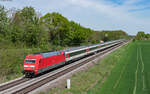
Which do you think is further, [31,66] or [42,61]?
[42,61]

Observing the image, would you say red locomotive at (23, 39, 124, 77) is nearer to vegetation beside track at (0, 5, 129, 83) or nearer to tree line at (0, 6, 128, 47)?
vegetation beside track at (0, 5, 129, 83)

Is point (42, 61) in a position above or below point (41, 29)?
below

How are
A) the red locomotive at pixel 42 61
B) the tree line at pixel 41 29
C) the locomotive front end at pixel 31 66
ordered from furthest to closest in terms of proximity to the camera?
the tree line at pixel 41 29
the red locomotive at pixel 42 61
the locomotive front end at pixel 31 66

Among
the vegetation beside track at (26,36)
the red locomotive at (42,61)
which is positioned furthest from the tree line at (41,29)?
the red locomotive at (42,61)

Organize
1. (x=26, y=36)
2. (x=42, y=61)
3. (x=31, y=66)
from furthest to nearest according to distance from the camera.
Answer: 1. (x=26, y=36)
2. (x=42, y=61)
3. (x=31, y=66)

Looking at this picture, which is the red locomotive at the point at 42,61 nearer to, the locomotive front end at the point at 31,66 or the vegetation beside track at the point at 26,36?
the locomotive front end at the point at 31,66

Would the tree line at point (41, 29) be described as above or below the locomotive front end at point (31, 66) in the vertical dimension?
above

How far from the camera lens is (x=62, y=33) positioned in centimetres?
7056

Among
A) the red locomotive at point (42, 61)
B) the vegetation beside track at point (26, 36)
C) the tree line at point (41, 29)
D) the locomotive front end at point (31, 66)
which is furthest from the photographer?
the tree line at point (41, 29)

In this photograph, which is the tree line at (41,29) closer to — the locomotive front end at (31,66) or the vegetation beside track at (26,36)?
the vegetation beside track at (26,36)

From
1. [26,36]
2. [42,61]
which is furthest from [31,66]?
[26,36]

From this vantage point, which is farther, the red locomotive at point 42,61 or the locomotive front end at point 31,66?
the red locomotive at point 42,61

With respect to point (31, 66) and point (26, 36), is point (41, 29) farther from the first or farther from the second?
point (31, 66)

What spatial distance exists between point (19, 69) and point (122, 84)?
55.7ft
